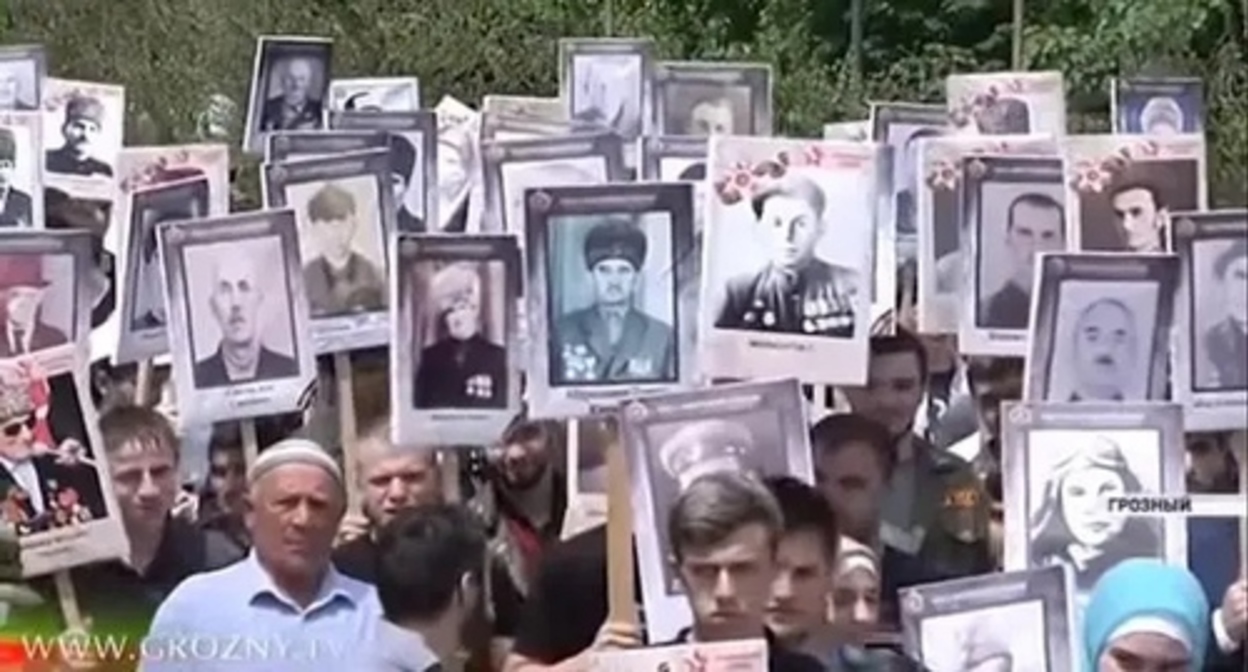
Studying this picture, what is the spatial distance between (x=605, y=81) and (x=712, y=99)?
77 centimetres

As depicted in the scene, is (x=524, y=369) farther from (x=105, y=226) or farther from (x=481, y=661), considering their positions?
(x=105, y=226)

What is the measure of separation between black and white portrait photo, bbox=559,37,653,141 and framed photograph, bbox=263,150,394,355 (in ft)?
7.74

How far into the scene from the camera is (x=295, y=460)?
2750mm

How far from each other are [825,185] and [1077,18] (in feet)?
11.7

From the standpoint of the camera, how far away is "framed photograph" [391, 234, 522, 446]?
2748 millimetres

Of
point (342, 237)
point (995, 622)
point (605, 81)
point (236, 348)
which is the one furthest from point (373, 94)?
point (995, 622)

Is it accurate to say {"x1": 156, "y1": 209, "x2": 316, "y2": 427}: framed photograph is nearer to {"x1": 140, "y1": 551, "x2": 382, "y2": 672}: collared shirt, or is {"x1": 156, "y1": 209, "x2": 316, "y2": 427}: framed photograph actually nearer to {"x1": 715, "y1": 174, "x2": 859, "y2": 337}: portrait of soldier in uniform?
{"x1": 140, "y1": 551, "x2": 382, "y2": 672}: collared shirt

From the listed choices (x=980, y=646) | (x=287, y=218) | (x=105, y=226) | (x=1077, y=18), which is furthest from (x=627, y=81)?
(x=980, y=646)

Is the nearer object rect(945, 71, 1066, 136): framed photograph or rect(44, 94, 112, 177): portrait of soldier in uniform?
rect(945, 71, 1066, 136): framed photograph

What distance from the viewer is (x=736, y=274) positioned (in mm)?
2660

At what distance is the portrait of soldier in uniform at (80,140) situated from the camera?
496 centimetres

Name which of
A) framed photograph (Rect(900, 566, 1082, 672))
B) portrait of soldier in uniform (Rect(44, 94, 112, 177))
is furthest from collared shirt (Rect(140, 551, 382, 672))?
portrait of soldier in uniform (Rect(44, 94, 112, 177))

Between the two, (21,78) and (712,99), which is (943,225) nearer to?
(712,99)

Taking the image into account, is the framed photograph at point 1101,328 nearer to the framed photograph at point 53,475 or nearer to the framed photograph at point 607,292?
the framed photograph at point 607,292
